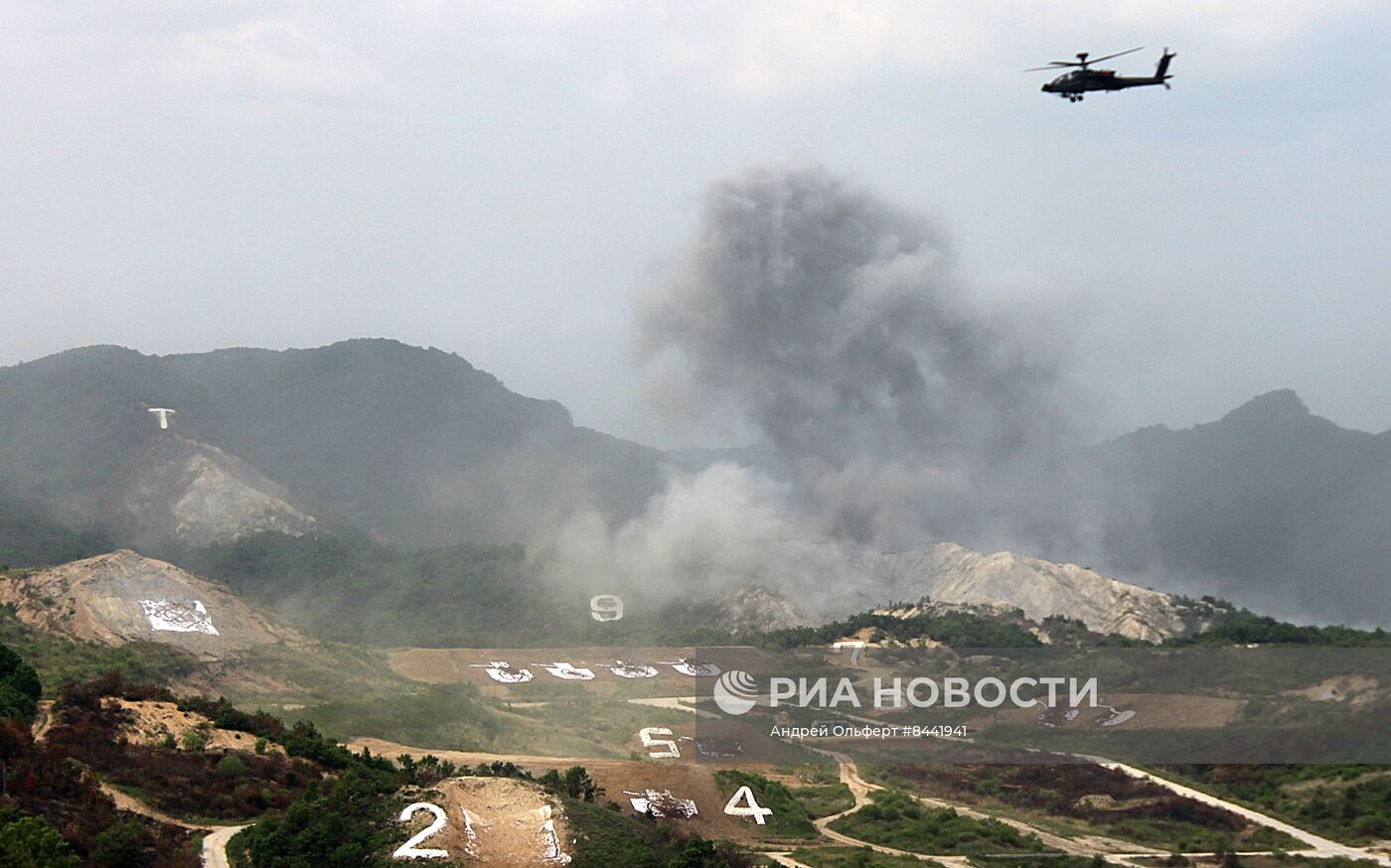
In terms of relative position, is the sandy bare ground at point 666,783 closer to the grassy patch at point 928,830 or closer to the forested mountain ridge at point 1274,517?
the grassy patch at point 928,830

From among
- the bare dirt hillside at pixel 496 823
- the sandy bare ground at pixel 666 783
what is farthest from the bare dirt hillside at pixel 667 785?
the bare dirt hillside at pixel 496 823

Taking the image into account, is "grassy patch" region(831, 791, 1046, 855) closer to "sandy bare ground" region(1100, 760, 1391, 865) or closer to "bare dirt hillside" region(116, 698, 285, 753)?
"sandy bare ground" region(1100, 760, 1391, 865)

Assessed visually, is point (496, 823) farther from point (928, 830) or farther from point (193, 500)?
point (193, 500)

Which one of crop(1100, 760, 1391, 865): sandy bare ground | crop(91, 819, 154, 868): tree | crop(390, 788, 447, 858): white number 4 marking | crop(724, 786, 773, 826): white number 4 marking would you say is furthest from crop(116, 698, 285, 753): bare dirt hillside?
crop(1100, 760, 1391, 865): sandy bare ground

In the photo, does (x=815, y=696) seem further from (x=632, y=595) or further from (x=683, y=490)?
(x=683, y=490)

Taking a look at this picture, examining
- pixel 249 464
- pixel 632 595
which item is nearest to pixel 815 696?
pixel 632 595

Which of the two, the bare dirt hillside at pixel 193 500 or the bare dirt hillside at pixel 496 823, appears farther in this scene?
the bare dirt hillside at pixel 193 500
